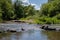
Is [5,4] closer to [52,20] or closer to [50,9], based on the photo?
[50,9]

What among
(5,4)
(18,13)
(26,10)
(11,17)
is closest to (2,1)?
(5,4)

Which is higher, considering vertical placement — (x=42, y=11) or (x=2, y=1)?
(x=2, y=1)

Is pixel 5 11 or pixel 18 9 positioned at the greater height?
pixel 5 11

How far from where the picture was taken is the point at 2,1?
242ft

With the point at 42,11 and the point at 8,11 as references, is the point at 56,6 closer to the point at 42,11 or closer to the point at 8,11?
the point at 42,11

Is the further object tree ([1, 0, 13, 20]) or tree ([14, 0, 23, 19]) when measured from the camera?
tree ([14, 0, 23, 19])

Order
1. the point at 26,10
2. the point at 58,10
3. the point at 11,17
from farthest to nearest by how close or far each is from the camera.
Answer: the point at 26,10 < the point at 11,17 < the point at 58,10

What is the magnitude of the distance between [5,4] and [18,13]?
13.8m

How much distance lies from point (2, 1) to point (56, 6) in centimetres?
1890

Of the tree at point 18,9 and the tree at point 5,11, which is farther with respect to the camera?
the tree at point 18,9

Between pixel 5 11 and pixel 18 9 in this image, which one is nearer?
pixel 5 11

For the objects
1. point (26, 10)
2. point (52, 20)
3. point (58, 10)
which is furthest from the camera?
point (26, 10)

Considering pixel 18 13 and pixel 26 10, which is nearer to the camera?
pixel 18 13

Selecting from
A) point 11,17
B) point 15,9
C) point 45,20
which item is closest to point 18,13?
point 15,9
